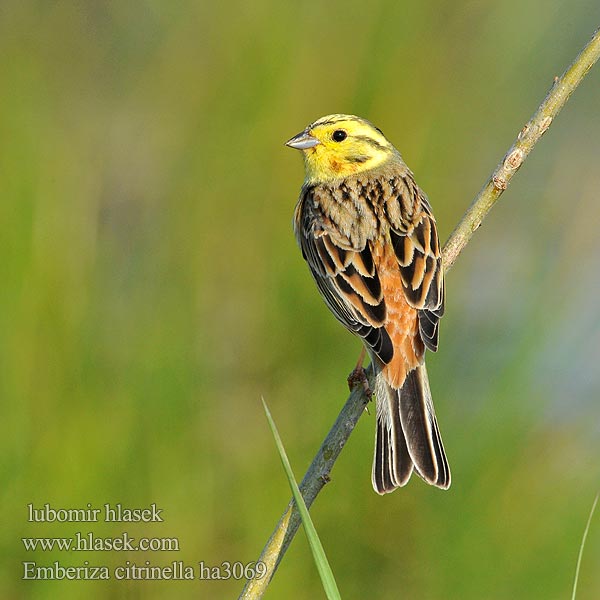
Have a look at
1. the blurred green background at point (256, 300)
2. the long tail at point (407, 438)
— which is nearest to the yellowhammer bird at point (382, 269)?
the long tail at point (407, 438)

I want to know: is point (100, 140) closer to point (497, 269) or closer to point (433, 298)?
point (497, 269)

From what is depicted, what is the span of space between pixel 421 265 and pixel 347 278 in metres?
0.25

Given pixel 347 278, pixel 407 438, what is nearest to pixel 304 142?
pixel 347 278

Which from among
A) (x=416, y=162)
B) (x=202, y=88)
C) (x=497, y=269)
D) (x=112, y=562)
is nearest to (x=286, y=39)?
(x=202, y=88)

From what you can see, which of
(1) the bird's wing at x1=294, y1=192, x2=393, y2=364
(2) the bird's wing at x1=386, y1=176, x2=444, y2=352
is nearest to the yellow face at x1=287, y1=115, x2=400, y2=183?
(1) the bird's wing at x1=294, y1=192, x2=393, y2=364

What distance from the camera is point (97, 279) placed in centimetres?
500

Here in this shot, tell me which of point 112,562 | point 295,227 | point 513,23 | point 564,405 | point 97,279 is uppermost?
point 513,23

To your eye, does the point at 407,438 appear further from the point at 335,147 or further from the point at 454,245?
the point at 335,147

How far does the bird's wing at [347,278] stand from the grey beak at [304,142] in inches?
9.3

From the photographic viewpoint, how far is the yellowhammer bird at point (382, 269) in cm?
331

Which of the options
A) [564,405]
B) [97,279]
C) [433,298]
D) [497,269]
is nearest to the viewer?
[433,298]

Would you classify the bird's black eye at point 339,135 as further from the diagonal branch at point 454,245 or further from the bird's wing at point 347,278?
the diagonal branch at point 454,245

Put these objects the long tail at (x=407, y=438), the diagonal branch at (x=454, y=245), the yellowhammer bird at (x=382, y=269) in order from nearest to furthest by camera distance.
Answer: the diagonal branch at (x=454, y=245) → the long tail at (x=407, y=438) → the yellowhammer bird at (x=382, y=269)

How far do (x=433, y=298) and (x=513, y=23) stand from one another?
284 cm
